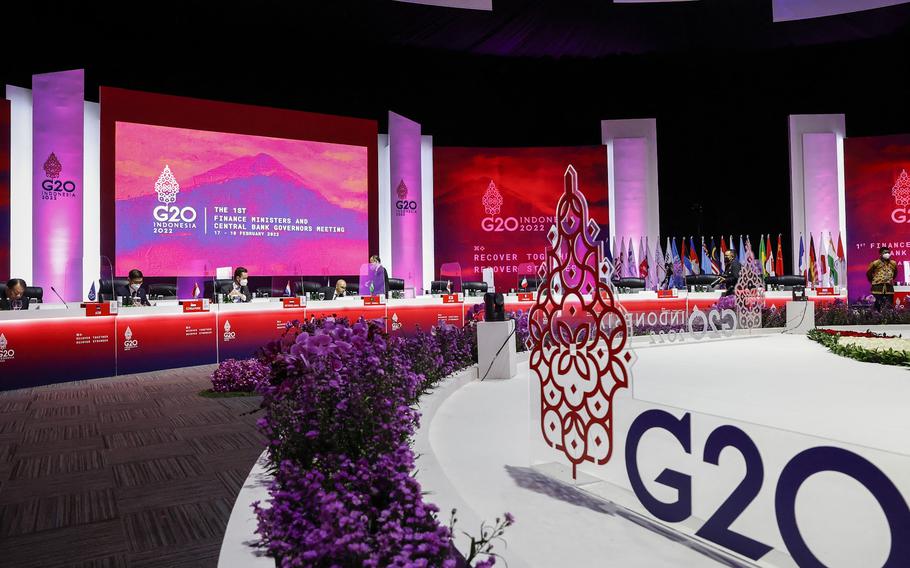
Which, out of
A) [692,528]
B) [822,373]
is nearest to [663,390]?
[822,373]

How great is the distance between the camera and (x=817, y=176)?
13711 millimetres

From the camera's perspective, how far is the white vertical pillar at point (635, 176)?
1373 centimetres

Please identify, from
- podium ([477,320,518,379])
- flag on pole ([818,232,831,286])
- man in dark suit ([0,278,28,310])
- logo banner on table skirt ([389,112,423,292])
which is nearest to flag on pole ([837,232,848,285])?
flag on pole ([818,232,831,286])

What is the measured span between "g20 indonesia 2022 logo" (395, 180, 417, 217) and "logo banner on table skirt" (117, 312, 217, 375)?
5856mm

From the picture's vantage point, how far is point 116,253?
31.4ft

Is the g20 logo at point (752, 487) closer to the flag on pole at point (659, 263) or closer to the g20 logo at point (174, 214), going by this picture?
the g20 logo at point (174, 214)

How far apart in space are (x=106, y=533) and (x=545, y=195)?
40.4ft

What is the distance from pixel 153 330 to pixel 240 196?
15.4 ft

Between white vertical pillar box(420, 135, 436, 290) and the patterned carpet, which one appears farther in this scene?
white vertical pillar box(420, 135, 436, 290)

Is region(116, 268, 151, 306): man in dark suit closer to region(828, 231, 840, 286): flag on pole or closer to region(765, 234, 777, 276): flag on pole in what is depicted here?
region(765, 234, 777, 276): flag on pole

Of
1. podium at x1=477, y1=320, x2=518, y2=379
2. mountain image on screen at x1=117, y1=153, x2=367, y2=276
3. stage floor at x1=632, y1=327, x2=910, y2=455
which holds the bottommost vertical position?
stage floor at x1=632, y1=327, x2=910, y2=455

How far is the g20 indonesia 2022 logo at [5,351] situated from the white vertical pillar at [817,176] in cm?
1500

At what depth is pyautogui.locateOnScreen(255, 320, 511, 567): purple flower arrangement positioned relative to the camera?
1302 mm

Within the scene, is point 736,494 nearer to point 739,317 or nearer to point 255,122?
point 739,317
